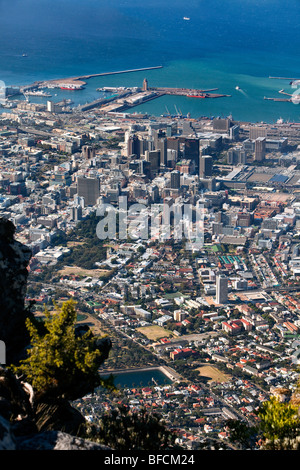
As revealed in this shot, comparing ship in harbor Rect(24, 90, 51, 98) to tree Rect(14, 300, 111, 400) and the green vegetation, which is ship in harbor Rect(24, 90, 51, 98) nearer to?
tree Rect(14, 300, 111, 400)

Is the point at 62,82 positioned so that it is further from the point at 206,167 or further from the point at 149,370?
the point at 149,370

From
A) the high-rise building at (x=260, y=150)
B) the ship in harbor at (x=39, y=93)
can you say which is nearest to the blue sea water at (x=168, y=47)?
the ship in harbor at (x=39, y=93)

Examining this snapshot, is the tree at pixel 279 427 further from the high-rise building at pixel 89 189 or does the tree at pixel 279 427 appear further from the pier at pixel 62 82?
the pier at pixel 62 82

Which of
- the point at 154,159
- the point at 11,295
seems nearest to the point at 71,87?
the point at 154,159
